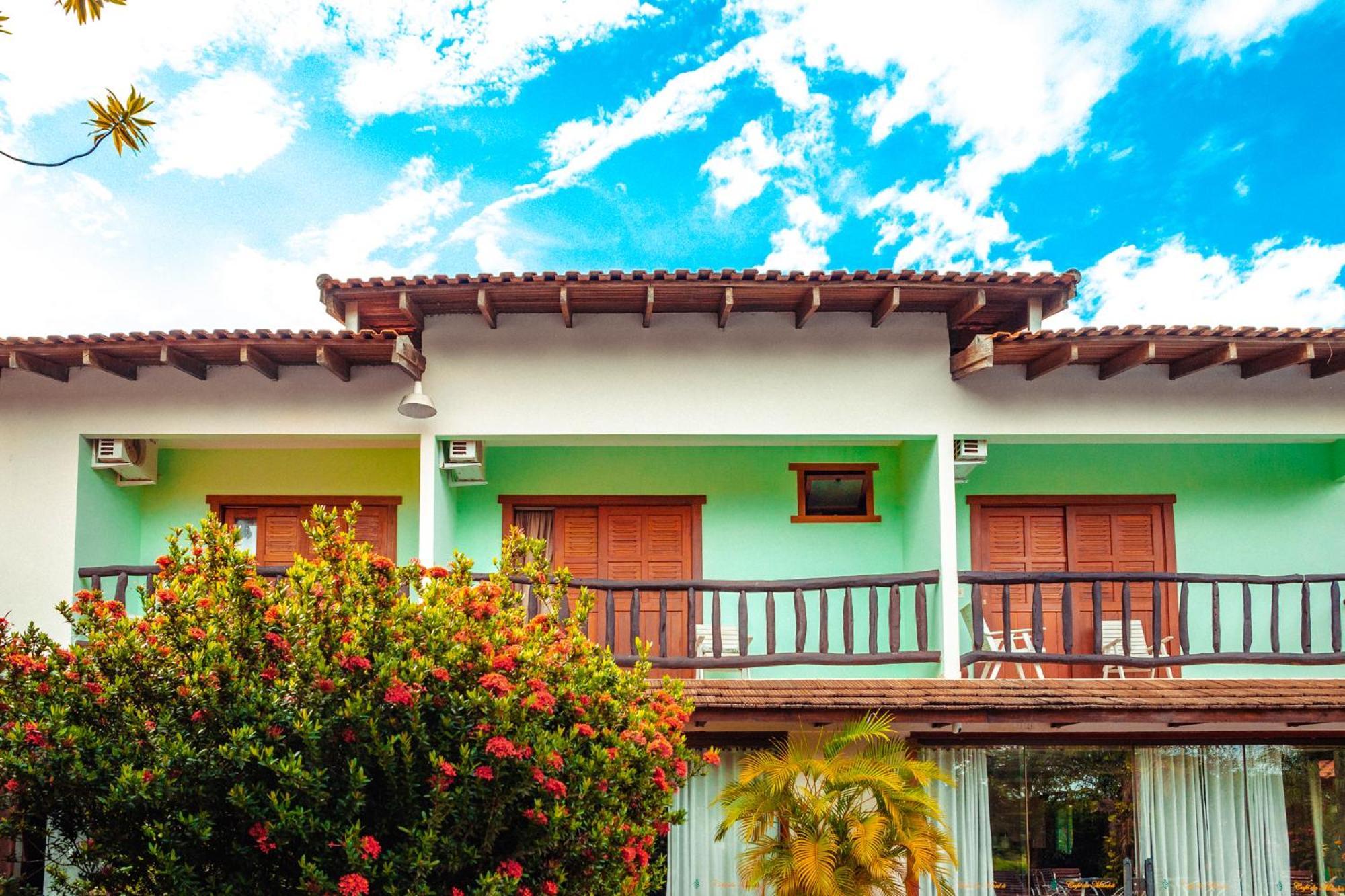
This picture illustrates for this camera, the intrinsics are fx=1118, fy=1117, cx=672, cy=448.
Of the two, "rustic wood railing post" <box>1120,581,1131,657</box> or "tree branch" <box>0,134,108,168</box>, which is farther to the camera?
"rustic wood railing post" <box>1120,581,1131,657</box>

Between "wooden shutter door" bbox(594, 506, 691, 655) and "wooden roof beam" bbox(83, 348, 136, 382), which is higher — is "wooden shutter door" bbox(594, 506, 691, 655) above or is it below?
below

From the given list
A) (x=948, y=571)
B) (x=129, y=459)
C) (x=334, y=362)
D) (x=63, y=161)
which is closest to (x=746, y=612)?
(x=948, y=571)

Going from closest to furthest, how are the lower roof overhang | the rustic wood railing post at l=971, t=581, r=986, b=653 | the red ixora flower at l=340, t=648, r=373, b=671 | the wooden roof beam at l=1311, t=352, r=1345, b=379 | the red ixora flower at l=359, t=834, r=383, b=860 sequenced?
the red ixora flower at l=359, t=834, r=383, b=860, the red ixora flower at l=340, t=648, r=373, b=671, the lower roof overhang, the rustic wood railing post at l=971, t=581, r=986, b=653, the wooden roof beam at l=1311, t=352, r=1345, b=379

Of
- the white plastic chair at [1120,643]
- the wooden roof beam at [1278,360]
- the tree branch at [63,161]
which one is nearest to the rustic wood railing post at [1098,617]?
the white plastic chair at [1120,643]

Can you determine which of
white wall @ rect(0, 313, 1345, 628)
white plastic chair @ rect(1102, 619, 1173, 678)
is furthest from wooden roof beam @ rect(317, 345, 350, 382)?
white plastic chair @ rect(1102, 619, 1173, 678)

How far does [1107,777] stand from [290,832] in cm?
787

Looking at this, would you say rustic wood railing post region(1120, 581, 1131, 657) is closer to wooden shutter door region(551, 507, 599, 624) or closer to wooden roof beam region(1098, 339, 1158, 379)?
wooden roof beam region(1098, 339, 1158, 379)

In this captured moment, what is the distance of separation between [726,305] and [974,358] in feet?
7.03

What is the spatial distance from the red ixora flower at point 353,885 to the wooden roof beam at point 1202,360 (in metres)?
7.74

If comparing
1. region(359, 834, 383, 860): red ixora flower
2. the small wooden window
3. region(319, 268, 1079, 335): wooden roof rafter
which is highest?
region(319, 268, 1079, 335): wooden roof rafter

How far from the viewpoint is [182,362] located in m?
9.35

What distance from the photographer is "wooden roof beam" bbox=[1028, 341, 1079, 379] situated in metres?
9.09

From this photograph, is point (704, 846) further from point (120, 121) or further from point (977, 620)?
point (120, 121)

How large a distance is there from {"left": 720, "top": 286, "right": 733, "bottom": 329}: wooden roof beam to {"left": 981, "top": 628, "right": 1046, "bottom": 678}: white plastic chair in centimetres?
368
